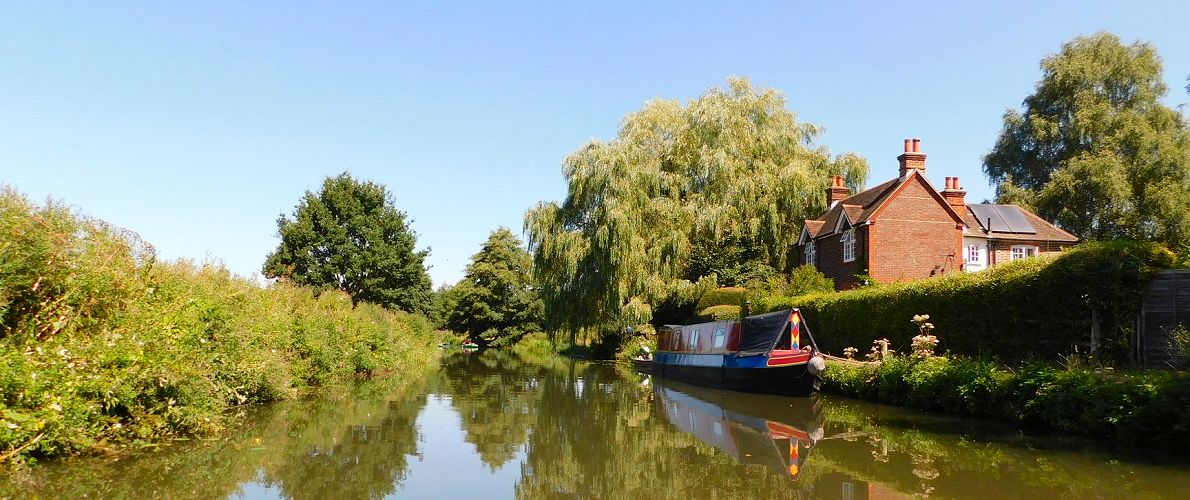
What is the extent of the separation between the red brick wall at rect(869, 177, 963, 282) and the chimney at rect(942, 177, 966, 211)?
240 cm

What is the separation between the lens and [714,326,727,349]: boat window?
785 inches

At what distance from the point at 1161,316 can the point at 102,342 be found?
13.9 meters

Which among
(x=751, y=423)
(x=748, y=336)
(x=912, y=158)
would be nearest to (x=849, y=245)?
(x=912, y=158)

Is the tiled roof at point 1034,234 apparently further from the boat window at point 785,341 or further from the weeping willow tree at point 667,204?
the boat window at point 785,341

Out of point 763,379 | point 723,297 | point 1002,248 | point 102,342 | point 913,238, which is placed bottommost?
point 763,379

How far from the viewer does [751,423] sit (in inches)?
503

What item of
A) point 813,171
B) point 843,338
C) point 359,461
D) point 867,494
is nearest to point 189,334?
point 359,461

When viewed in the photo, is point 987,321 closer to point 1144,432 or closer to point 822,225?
point 1144,432

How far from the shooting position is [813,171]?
33.4 meters

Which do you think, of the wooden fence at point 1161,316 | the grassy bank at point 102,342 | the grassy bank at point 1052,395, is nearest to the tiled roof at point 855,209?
the grassy bank at point 1052,395

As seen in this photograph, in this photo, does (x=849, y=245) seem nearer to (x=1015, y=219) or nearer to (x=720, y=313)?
(x=720, y=313)

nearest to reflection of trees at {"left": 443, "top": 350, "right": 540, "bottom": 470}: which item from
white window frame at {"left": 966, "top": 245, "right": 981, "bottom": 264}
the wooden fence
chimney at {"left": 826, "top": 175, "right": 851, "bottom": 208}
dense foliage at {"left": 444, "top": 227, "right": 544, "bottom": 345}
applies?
the wooden fence

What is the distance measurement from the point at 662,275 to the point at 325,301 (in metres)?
13.2

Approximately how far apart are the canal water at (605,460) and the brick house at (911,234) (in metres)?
13.3
